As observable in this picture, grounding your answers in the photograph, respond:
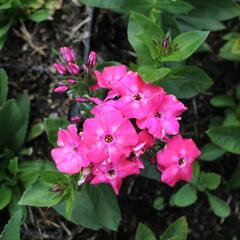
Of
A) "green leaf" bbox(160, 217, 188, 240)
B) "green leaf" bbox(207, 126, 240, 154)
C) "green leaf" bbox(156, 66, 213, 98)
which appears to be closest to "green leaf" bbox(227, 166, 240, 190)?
"green leaf" bbox(207, 126, 240, 154)

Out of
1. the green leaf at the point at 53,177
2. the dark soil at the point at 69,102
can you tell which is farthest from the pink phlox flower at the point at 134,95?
the dark soil at the point at 69,102

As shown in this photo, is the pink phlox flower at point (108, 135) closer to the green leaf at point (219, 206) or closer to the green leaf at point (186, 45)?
the green leaf at point (186, 45)

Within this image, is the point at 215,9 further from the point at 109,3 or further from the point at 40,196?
the point at 40,196

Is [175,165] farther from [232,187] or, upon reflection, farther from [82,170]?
[232,187]

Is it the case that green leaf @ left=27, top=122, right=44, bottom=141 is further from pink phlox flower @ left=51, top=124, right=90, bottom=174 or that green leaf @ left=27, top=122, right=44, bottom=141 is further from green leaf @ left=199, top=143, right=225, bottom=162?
green leaf @ left=199, top=143, right=225, bottom=162

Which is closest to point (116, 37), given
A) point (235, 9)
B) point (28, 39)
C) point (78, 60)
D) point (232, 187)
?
point (28, 39)
